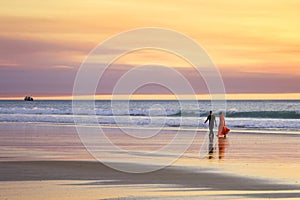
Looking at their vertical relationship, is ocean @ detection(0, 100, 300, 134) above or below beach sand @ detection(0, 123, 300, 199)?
above

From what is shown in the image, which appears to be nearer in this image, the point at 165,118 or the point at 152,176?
the point at 152,176

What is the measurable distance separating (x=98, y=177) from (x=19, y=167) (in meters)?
Answer: 3.18

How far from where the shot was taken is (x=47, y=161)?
20.8 m

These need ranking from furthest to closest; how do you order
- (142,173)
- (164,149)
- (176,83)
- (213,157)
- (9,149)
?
(176,83)
(164,149)
(9,149)
(213,157)
(142,173)

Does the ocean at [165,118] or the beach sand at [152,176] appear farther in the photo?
the ocean at [165,118]

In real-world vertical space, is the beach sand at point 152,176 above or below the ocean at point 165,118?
below

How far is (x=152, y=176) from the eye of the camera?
57.3 ft

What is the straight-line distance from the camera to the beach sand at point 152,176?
13898 mm

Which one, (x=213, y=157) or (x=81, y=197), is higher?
(x=213, y=157)

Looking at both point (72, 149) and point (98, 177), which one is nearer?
point (98, 177)

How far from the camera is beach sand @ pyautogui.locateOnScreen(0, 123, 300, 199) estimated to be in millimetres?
13898

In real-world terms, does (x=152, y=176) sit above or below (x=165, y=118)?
below

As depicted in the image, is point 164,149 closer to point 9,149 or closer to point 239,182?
point 9,149

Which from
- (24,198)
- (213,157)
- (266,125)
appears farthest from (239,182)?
(266,125)
